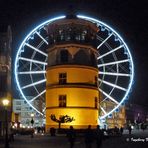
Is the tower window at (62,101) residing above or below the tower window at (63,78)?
below

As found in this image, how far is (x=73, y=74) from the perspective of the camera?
6531 cm

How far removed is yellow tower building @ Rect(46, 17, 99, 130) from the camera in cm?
6500

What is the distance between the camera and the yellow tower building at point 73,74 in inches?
2559

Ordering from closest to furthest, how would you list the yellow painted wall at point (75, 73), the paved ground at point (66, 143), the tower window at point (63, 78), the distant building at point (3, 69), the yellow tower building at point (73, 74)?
the paved ground at point (66, 143), the distant building at point (3, 69), the yellow tower building at point (73, 74), the yellow painted wall at point (75, 73), the tower window at point (63, 78)

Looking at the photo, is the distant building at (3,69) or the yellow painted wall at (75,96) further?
the yellow painted wall at (75,96)

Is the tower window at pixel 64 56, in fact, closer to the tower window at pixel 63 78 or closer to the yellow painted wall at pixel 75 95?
the yellow painted wall at pixel 75 95

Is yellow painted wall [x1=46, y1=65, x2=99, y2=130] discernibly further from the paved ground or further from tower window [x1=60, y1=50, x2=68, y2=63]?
the paved ground

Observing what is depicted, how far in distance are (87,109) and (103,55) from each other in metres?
9.31

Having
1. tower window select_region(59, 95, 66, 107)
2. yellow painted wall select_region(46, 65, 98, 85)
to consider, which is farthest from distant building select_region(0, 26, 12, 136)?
tower window select_region(59, 95, 66, 107)

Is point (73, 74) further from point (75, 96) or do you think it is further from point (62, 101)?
point (62, 101)

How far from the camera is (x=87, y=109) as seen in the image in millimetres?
65625

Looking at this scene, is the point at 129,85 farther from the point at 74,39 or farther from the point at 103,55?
the point at 74,39

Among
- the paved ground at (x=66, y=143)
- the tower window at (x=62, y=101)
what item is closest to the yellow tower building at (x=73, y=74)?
the tower window at (x=62, y=101)

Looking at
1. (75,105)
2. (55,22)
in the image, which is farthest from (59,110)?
(55,22)
